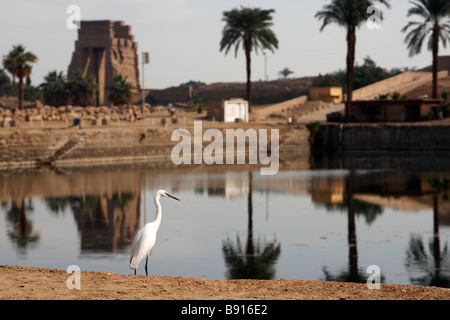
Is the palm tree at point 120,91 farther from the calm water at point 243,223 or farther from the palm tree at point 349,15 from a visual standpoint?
the calm water at point 243,223

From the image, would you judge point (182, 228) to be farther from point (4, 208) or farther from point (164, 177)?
point (164, 177)

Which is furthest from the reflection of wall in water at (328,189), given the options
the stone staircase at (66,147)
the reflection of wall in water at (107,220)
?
the stone staircase at (66,147)

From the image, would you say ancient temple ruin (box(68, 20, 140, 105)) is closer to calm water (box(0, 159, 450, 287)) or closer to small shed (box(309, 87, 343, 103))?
small shed (box(309, 87, 343, 103))

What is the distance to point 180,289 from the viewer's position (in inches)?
490

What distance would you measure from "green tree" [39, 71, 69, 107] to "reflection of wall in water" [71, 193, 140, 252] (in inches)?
1987

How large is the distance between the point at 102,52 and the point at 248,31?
45.1 m

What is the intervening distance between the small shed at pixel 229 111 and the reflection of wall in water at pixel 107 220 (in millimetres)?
32383

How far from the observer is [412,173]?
142 ft

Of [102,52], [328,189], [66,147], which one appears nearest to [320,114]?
[66,147]

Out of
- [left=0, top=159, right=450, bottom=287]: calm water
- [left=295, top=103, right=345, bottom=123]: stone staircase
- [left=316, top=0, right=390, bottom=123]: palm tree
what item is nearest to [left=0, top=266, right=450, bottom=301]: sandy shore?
[left=0, top=159, right=450, bottom=287]: calm water

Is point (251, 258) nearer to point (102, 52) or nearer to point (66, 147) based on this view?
point (66, 147)

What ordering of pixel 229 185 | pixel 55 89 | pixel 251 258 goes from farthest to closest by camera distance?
pixel 55 89
pixel 229 185
pixel 251 258

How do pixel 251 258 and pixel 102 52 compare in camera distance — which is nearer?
pixel 251 258
